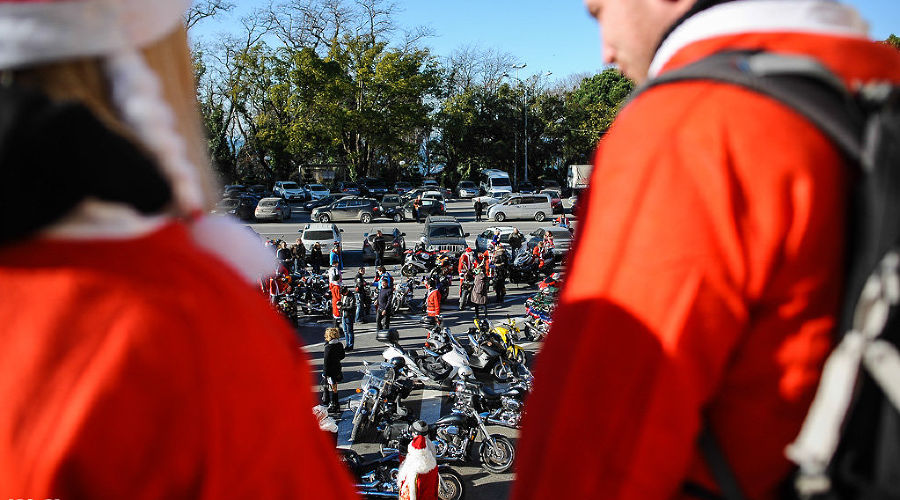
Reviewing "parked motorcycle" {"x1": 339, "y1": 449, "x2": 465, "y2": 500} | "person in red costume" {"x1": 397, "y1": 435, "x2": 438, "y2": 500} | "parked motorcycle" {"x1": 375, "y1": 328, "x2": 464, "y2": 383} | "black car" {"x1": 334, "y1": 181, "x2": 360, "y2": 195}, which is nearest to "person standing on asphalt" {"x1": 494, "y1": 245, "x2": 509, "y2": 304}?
"parked motorcycle" {"x1": 375, "y1": 328, "x2": 464, "y2": 383}

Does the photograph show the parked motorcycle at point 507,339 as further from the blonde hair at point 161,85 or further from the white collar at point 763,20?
the blonde hair at point 161,85

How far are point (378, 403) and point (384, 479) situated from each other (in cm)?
166

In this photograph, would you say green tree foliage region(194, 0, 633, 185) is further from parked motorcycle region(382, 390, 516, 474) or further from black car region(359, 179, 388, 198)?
parked motorcycle region(382, 390, 516, 474)

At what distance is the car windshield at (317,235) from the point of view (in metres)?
23.0

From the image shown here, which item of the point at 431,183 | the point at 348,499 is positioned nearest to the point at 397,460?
the point at 348,499

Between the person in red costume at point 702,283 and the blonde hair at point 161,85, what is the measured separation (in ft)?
1.89

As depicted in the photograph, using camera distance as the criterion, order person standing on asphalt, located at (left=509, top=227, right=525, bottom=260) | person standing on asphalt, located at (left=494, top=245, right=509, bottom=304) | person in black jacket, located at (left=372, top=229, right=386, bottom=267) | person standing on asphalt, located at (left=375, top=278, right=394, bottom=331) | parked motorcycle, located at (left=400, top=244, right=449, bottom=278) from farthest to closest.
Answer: person standing on asphalt, located at (left=509, top=227, right=525, bottom=260) < person in black jacket, located at (left=372, top=229, right=386, bottom=267) < parked motorcycle, located at (left=400, top=244, right=449, bottom=278) < person standing on asphalt, located at (left=494, top=245, right=509, bottom=304) < person standing on asphalt, located at (left=375, top=278, right=394, bottom=331)

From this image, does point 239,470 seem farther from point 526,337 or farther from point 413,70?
point 413,70

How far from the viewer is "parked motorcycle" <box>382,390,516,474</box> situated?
7.57 meters

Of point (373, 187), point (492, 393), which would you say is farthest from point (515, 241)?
point (373, 187)

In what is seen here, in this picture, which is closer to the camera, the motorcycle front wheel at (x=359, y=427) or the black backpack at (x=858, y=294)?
the black backpack at (x=858, y=294)

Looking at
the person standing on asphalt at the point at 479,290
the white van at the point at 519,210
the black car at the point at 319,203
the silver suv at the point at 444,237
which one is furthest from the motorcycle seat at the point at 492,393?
the black car at the point at 319,203

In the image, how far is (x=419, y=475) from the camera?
5828 mm

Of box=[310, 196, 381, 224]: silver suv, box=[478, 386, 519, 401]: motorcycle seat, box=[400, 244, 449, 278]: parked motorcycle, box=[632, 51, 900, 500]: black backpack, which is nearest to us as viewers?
box=[632, 51, 900, 500]: black backpack
